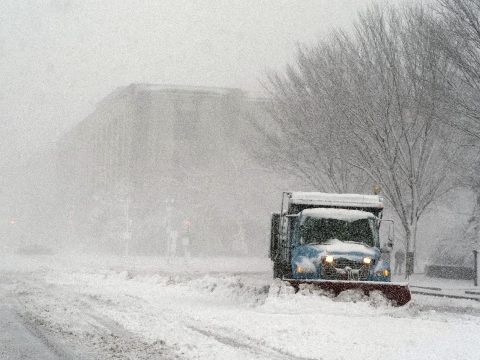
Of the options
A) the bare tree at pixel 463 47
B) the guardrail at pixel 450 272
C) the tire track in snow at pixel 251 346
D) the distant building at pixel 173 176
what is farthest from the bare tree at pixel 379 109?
the distant building at pixel 173 176

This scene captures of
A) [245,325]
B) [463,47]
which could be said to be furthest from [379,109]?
[245,325]

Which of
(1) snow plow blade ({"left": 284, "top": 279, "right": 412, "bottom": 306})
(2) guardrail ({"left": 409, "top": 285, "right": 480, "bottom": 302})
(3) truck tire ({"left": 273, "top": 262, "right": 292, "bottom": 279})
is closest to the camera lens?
(1) snow plow blade ({"left": 284, "top": 279, "right": 412, "bottom": 306})

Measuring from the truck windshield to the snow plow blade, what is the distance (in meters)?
2.17

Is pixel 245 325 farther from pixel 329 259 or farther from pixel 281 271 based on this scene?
pixel 281 271

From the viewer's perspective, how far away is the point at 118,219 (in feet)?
228

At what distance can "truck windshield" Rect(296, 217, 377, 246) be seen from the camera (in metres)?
17.4

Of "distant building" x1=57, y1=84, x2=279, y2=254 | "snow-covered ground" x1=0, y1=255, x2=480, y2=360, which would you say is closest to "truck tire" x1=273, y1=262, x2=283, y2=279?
"snow-covered ground" x1=0, y1=255, x2=480, y2=360

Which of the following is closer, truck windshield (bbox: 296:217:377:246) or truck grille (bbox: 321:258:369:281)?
truck grille (bbox: 321:258:369:281)

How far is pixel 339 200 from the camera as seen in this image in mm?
17812

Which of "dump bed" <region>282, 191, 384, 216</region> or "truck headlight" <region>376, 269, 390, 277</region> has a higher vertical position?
"dump bed" <region>282, 191, 384, 216</region>

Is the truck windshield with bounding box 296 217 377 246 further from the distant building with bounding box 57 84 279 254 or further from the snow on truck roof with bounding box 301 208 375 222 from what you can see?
the distant building with bounding box 57 84 279 254

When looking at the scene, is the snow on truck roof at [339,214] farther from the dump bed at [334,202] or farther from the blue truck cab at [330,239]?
the dump bed at [334,202]

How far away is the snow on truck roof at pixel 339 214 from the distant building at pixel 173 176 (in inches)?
1653

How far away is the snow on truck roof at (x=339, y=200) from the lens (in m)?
17.7
